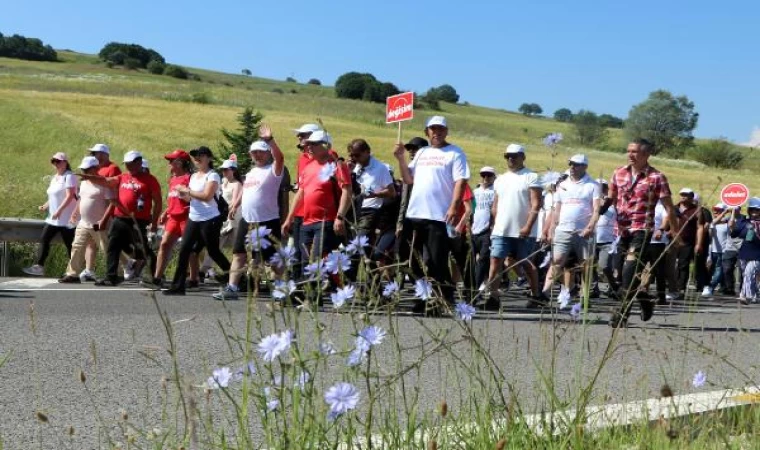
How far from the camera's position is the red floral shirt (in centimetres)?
871

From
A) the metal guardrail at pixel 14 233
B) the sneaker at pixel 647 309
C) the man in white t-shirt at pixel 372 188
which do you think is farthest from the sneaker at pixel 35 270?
the sneaker at pixel 647 309

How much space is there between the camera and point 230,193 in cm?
1345

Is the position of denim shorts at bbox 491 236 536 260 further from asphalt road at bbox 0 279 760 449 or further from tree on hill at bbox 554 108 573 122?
tree on hill at bbox 554 108 573 122

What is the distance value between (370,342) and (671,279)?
35.0 ft

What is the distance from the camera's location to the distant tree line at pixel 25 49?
137250 millimetres

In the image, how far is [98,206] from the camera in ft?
42.3

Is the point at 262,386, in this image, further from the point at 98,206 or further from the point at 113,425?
the point at 98,206

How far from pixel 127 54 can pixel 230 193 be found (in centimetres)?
13877

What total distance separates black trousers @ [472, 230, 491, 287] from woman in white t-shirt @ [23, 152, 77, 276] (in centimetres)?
501

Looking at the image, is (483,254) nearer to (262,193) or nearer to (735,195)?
(262,193)

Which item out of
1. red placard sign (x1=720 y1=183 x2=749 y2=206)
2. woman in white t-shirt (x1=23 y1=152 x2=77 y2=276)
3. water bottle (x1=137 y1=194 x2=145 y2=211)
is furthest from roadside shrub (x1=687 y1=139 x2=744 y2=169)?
red placard sign (x1=720 y1=183 x2=749 y2=206)

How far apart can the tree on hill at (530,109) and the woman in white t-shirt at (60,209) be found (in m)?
141

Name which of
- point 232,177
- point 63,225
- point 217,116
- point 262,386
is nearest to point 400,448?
point 262,386

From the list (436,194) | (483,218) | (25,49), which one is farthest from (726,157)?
(25,49)
